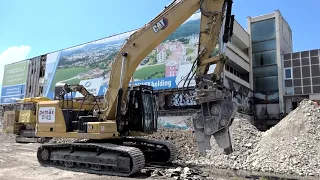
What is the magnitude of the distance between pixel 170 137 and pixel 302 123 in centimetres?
780

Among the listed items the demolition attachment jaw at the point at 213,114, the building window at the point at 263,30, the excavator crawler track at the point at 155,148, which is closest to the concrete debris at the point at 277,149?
the excavator crawler track at the point at 155,148

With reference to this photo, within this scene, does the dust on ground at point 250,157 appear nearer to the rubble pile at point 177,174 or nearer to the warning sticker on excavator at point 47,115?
the rubble pile at point 177,174

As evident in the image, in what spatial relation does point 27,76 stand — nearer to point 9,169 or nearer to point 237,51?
point 237,51

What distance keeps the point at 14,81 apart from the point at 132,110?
4399cm

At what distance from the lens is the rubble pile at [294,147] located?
12.3 metres

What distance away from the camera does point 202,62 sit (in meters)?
8.77

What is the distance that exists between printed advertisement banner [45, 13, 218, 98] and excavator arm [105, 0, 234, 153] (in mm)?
11546

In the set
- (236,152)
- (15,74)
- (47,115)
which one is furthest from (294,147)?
(15,74)

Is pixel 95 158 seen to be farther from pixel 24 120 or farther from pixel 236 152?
pixel 236 152

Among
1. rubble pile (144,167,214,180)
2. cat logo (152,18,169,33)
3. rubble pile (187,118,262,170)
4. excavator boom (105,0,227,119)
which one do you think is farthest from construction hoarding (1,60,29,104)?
rubble pile (144,167,214,180)

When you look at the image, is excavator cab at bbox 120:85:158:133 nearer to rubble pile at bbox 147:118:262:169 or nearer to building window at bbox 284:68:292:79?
rubble pile at bbox 147:118:262:169

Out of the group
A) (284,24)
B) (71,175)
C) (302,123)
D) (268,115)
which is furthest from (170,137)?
(284,24)

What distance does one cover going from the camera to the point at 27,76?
153 ft

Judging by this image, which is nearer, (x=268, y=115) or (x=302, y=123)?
(x=302, y=123)
